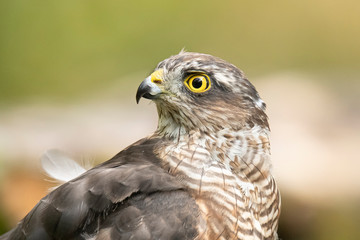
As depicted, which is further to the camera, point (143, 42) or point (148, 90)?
point (143, 42)

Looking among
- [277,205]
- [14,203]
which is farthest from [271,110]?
[277,205]

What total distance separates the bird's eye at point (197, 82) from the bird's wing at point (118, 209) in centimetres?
54

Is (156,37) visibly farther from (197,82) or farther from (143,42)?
(197,82)

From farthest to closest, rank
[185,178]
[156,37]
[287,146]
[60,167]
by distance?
[156,37]
[287,146]
[60,167]
[185,178]

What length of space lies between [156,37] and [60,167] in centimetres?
705

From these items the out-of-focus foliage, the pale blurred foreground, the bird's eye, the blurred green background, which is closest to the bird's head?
the bird's eye

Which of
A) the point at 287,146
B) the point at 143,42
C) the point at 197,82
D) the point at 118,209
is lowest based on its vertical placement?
the point at 287,146

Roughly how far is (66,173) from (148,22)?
7.17 m

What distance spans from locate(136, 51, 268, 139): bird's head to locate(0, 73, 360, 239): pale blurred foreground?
206cm

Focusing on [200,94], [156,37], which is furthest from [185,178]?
[156,37]

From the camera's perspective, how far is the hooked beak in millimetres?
3385

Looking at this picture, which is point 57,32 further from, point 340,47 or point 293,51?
point 340,47

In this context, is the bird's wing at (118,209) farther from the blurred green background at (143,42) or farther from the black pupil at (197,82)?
the blurred green background at (143,42)

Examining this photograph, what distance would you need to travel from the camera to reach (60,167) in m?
3.91
